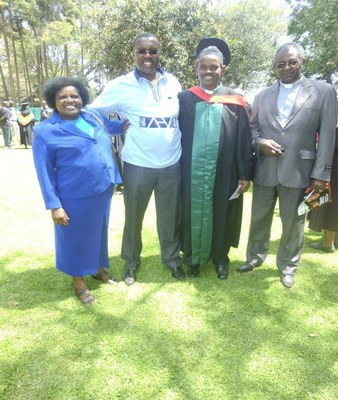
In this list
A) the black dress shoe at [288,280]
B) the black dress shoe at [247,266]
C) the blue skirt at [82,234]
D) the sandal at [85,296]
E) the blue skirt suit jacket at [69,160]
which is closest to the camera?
the blue skirt suit jacket at [69,160]

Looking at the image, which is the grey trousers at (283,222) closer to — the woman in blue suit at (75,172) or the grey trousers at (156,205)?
the grey trousers at (156,205)

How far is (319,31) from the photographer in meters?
10.9

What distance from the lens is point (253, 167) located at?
3.13 m

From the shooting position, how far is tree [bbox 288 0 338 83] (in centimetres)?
1006

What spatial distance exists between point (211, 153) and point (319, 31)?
10.5 metres

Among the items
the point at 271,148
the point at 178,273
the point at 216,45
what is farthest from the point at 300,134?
the point at 178,273

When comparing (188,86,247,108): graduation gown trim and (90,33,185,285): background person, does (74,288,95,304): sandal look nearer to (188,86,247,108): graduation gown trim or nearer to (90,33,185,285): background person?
(90,33,185,285): background person

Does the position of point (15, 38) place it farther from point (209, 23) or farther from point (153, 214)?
point (153, 214)

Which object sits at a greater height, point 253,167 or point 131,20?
point 131,20

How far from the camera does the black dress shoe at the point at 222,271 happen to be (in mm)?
3340

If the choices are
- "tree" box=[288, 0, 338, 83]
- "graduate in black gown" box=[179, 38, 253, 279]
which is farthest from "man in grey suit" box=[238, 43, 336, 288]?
"tree" box=[288, 0, 338, 83]

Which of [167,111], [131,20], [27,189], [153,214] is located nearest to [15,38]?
[131,20]

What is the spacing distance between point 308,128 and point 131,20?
1044 centimetres

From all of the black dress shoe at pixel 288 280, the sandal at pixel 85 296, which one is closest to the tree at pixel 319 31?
the black dress shoe at pixel 288 280
